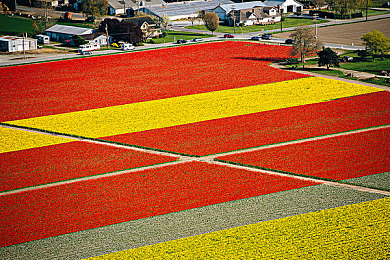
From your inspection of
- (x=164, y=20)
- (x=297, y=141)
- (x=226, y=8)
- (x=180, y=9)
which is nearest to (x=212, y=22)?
(x=164, y=20)

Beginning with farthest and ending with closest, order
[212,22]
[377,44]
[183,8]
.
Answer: [183,8] → [212,22] → [377,44]

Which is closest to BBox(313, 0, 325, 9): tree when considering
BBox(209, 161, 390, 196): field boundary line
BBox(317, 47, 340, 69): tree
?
BBox(317, 47, 340, 69): tree

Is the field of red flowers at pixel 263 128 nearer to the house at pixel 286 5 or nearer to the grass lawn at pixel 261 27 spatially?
the grass lawn at pixel 261 27

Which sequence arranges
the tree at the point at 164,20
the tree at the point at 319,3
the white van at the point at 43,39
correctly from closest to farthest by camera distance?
the white van at the point at 43,39 < the tree at the point at 164,20 < the tree at the point at 319,3

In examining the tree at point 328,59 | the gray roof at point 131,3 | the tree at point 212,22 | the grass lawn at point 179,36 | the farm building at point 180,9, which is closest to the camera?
the tree at point 328,59

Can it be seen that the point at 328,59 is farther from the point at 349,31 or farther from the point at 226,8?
the point at 226,8

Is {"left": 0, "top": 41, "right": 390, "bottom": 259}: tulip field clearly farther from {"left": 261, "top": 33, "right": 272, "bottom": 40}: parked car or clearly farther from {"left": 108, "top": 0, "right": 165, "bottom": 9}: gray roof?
{"left": 108, "top": 0, "right": 165, "bottom": 9}: gray roof

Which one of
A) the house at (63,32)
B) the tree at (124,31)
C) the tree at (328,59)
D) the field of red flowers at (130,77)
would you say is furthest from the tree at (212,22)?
the tree at (328,59)
